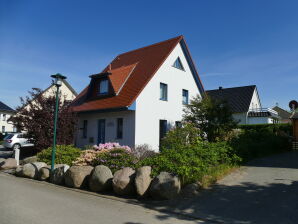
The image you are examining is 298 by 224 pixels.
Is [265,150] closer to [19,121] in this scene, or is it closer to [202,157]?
[202,157]

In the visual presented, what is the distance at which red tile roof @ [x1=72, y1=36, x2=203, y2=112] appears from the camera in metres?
16.5

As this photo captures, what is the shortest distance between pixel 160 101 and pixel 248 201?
11.6 m

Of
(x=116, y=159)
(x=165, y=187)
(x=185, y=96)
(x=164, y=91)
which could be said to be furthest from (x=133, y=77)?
(x=165, y=187)

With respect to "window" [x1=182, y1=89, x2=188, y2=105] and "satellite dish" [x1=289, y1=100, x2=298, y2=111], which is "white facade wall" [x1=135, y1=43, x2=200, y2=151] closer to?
"window" [x1=182, y1=89, x2=188, y2=105]

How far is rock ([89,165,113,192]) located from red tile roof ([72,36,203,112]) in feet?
23.6

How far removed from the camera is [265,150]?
15.6m

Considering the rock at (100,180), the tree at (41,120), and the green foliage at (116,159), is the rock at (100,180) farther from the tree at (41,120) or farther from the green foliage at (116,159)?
the tree at (41,120)

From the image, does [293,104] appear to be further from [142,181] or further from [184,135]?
[142,181]

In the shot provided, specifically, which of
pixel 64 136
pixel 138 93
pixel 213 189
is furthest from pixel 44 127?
pixel 213 189

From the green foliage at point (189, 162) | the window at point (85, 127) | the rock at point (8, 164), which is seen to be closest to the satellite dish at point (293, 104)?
the green foliage at point (189, 162)

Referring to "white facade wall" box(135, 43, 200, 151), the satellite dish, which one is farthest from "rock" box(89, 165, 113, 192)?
the satellite dish

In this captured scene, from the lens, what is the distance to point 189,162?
8398 mm

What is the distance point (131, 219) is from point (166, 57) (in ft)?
45.3

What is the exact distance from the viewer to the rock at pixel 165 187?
713cm
